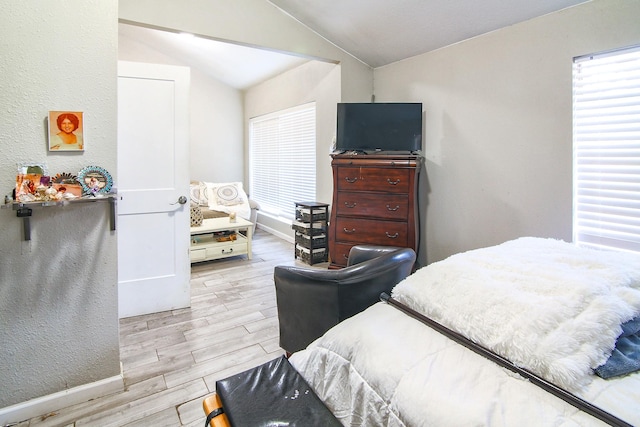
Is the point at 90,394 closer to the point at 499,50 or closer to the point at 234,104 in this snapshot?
the point at 499,50

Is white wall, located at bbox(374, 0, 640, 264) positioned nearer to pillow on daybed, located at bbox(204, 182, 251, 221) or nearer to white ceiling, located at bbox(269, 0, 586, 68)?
white ceiling, located at bbox(269, 0, 586, 68)

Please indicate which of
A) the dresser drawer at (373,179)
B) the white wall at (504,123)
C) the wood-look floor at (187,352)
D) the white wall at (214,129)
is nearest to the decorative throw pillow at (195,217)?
the wood-look floor at (187,352)

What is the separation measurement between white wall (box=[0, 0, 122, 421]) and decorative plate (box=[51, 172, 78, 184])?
0.04 metres

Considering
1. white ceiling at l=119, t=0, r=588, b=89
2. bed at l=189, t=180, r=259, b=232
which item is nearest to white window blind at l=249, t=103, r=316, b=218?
bed at l=189, t=180, r=259, b=232

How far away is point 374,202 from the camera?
11.3 ft

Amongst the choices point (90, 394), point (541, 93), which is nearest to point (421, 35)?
point (541, 93)

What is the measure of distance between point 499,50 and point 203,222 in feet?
12.7

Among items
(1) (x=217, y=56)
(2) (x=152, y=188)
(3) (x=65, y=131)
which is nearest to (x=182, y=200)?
(2) (x=152, y=188)

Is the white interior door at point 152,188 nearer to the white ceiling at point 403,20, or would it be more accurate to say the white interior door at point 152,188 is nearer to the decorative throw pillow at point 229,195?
the white ceiling at point 403,20

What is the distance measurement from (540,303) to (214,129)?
668cm

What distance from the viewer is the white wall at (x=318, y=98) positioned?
436 centimetres

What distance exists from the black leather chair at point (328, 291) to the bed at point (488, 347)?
54 centimetres

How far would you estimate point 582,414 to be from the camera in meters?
0.71

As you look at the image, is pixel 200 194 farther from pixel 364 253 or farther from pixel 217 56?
pixel 364 253
